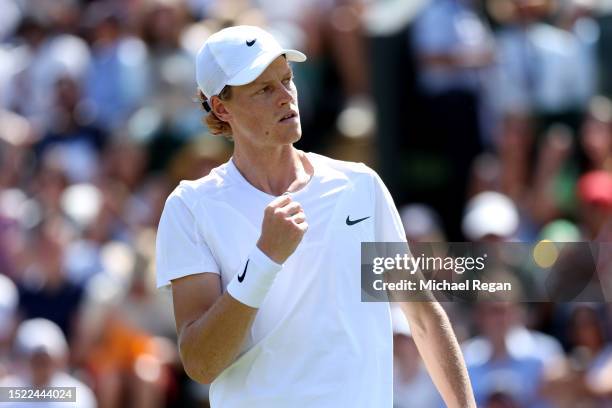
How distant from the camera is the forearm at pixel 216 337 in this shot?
3.72 metres

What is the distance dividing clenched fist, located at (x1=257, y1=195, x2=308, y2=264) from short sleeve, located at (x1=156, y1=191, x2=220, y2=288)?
23cm

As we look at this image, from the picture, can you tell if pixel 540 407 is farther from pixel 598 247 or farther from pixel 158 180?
pixel 158 180

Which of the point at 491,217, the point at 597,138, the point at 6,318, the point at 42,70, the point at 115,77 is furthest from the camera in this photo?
the point at 42,70

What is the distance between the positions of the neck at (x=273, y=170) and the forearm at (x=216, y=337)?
480mm

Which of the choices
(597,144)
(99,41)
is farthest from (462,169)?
(99,41)

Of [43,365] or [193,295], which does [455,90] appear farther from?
[193,295]

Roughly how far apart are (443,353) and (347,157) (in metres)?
6.36

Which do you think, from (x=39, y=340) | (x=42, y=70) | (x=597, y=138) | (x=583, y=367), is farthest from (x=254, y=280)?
(x=42, y=70)

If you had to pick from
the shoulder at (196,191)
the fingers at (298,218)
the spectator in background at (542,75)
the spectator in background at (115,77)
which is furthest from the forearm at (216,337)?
the spectator in background at (115,77)

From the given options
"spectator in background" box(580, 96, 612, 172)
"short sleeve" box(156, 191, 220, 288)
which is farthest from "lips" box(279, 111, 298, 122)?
"spectator in background" box(580, 96, 612, 172)

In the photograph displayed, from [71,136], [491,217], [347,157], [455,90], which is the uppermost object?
[71,136]

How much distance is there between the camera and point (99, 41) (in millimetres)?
11703

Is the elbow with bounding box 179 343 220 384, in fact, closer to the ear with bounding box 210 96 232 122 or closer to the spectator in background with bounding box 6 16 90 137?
the ear with bounding box 210 96 232 122

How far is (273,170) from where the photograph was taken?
4113 mm
